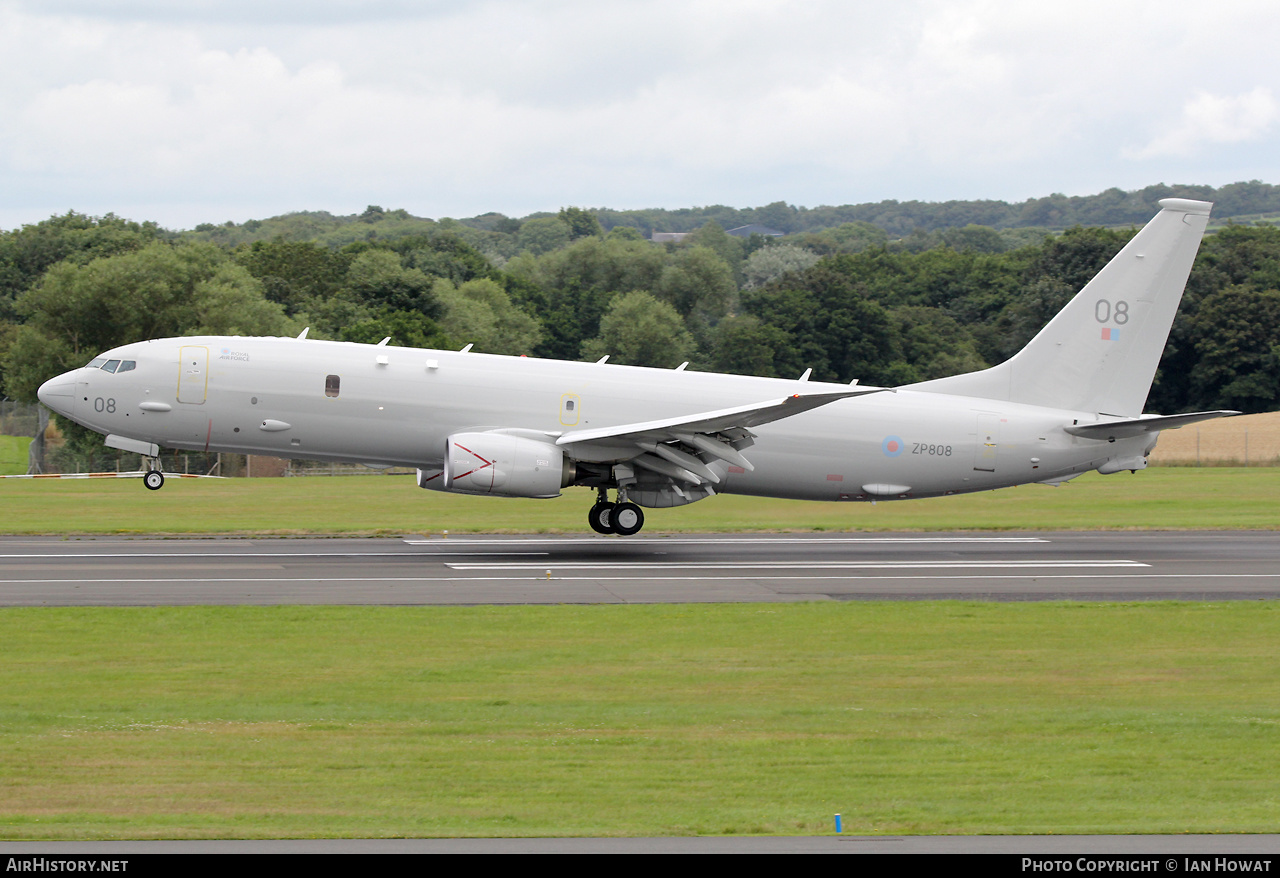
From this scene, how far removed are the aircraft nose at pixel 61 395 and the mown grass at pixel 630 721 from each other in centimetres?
1067

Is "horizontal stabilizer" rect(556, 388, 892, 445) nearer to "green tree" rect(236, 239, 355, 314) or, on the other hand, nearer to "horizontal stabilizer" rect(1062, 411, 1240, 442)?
"horizontal stabilizer" rect(1062, 411, 1240, 442)

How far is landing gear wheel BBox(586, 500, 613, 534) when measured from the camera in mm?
31609

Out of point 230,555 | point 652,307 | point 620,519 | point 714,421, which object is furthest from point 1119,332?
point 652,307

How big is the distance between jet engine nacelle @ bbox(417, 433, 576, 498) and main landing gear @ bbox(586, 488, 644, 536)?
2707mm

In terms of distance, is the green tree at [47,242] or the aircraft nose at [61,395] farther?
the green tree at [47,242]

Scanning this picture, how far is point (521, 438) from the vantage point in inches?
1146

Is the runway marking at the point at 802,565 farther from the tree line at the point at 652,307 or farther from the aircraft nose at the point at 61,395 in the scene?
the tree line at the point at 652,307

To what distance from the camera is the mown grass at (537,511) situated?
35.8m

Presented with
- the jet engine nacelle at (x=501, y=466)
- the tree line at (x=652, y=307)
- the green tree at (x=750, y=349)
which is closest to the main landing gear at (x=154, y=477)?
the jet engine nacelle at (x=501, y=466)

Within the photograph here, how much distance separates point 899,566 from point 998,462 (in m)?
5.28

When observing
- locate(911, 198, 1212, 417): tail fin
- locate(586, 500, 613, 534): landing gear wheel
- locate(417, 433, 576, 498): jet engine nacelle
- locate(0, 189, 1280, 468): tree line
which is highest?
locate(0, 189, 1280, 468): tree line

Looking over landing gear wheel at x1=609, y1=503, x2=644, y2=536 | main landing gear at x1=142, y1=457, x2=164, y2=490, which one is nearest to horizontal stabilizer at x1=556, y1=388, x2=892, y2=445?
landing gear wheel at x1=609, y1=503, x2=644, y2=536

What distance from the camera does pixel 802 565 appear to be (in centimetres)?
2827

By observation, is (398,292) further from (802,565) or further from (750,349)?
(802,565)
